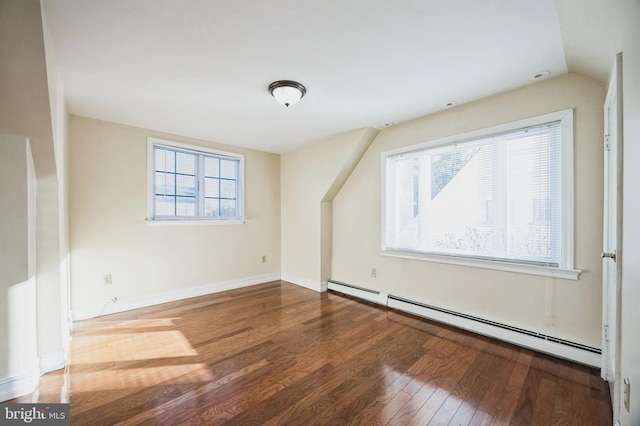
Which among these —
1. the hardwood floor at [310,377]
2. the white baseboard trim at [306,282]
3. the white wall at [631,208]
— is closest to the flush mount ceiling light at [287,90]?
the white wall at [631,208]

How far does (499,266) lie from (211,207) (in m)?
3.81

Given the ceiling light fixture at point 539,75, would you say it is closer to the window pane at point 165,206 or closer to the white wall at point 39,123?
the white wall at point 39,123

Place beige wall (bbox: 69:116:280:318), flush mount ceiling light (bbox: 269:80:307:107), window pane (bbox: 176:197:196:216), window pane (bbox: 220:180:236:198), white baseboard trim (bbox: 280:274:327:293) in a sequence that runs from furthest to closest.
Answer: window pane (bbox: 220:180:236:198) < white baseboard trim (bbox: 280:274:327:293) < window pane (bbox: 176:197:196:216) < beige wall (bbox: 69:116:280:318) < flush mount ceiling light (bbox: 269:80:307:107)

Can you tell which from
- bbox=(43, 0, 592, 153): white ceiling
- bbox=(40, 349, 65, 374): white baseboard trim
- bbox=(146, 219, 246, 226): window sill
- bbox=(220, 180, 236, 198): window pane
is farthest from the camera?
bbox=(220, 180, 236, 198): window pane

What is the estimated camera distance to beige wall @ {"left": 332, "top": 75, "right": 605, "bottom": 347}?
2.08 meters

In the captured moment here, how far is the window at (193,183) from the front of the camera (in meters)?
3.59

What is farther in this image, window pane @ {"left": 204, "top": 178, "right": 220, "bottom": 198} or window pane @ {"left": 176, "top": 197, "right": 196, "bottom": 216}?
window pane @ {"left": 204, "top": 178, "right": 220, "bottom": 198}

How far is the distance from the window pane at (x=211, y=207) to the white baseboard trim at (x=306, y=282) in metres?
1.65

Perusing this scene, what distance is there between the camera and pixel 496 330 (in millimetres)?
2516

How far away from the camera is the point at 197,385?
6.15 feet

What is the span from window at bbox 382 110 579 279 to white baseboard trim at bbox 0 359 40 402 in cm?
340

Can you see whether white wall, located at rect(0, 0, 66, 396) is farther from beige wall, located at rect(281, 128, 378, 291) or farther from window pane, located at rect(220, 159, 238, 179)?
beige wall, located at rect(281, 128, 378, 291)

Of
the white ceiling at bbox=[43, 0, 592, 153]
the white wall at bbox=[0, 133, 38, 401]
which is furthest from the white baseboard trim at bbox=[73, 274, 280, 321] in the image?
the white ceiling at bbox=[43, 0, 592, 153]

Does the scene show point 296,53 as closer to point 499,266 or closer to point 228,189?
point 499,266
